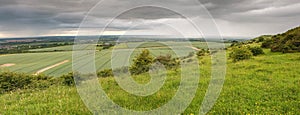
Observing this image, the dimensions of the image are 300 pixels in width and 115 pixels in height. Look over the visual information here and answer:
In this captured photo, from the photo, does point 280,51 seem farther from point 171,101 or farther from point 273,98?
point 171,101

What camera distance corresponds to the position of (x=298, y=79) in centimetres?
1330

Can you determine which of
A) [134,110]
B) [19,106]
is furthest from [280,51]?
[19,106]

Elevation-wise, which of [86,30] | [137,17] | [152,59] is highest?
[137,17]

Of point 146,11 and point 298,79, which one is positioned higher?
Answer: point 146,11

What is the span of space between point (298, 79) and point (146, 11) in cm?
1110

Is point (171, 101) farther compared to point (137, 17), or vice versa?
point (171, 101)

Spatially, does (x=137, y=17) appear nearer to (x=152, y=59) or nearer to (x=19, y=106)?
(x=19, y=106)

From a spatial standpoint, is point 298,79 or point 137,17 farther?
point 298,79

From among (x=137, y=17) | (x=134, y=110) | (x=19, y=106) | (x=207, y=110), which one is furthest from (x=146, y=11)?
(x=19, y=106)

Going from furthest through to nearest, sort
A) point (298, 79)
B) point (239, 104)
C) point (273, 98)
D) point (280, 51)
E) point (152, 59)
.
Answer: point (152, 59) → point (280, 51) → point (298, 79) → point (273, 98) → point (239, 104)

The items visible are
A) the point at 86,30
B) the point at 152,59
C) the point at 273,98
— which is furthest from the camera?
the point at 152,59

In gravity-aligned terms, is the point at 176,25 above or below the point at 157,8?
below

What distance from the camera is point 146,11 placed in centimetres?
819

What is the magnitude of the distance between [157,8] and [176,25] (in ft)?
3.15
